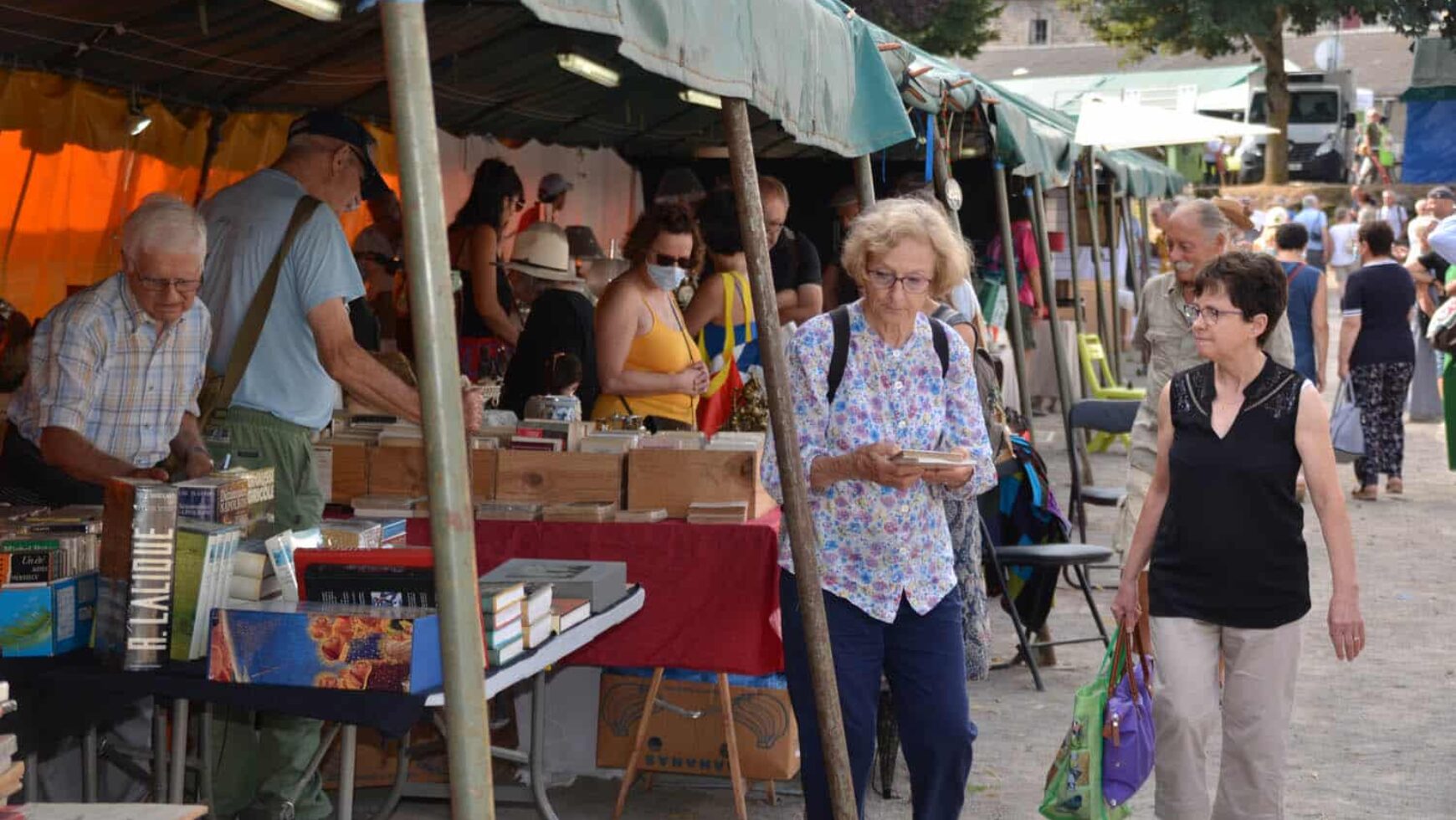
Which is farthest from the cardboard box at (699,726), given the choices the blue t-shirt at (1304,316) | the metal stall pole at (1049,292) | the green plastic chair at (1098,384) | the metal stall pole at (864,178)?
the green plastic chair at (1098,384)

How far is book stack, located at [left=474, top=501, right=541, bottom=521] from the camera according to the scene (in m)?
5.12

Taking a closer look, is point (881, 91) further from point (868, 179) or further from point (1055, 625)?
point (1055, 625)

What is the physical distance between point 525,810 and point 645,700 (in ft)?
1.75

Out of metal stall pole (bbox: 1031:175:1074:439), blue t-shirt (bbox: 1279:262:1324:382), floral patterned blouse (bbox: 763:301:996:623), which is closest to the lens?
floral patterned blouse (bbox: 763:301:996:623)

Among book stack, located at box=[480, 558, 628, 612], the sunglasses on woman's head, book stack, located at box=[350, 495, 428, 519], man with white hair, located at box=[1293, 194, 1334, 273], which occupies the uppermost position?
man with white hair, located at box=[1293, 194, 1334, 273]

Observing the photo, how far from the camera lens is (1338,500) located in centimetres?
443

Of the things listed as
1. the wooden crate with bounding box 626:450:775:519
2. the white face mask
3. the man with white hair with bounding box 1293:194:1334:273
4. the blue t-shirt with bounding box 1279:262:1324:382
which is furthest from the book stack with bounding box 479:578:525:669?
the man with white hair with bounding box 1293:194:1334:273

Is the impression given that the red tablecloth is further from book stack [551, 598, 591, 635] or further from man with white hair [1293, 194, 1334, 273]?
man with white hair [1293, 194, 1334, 273]

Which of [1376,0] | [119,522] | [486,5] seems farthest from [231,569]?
[1376,0]

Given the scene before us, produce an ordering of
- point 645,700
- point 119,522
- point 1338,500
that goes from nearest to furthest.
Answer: point 119,522 < point 1338,500 < point 645,700

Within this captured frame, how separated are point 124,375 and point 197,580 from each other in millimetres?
1226

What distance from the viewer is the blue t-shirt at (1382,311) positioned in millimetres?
12023

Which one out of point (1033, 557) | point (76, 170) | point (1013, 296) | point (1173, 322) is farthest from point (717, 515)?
point (1013, 296)

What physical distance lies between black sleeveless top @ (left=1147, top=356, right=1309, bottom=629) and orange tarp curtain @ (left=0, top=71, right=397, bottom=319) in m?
4.25
